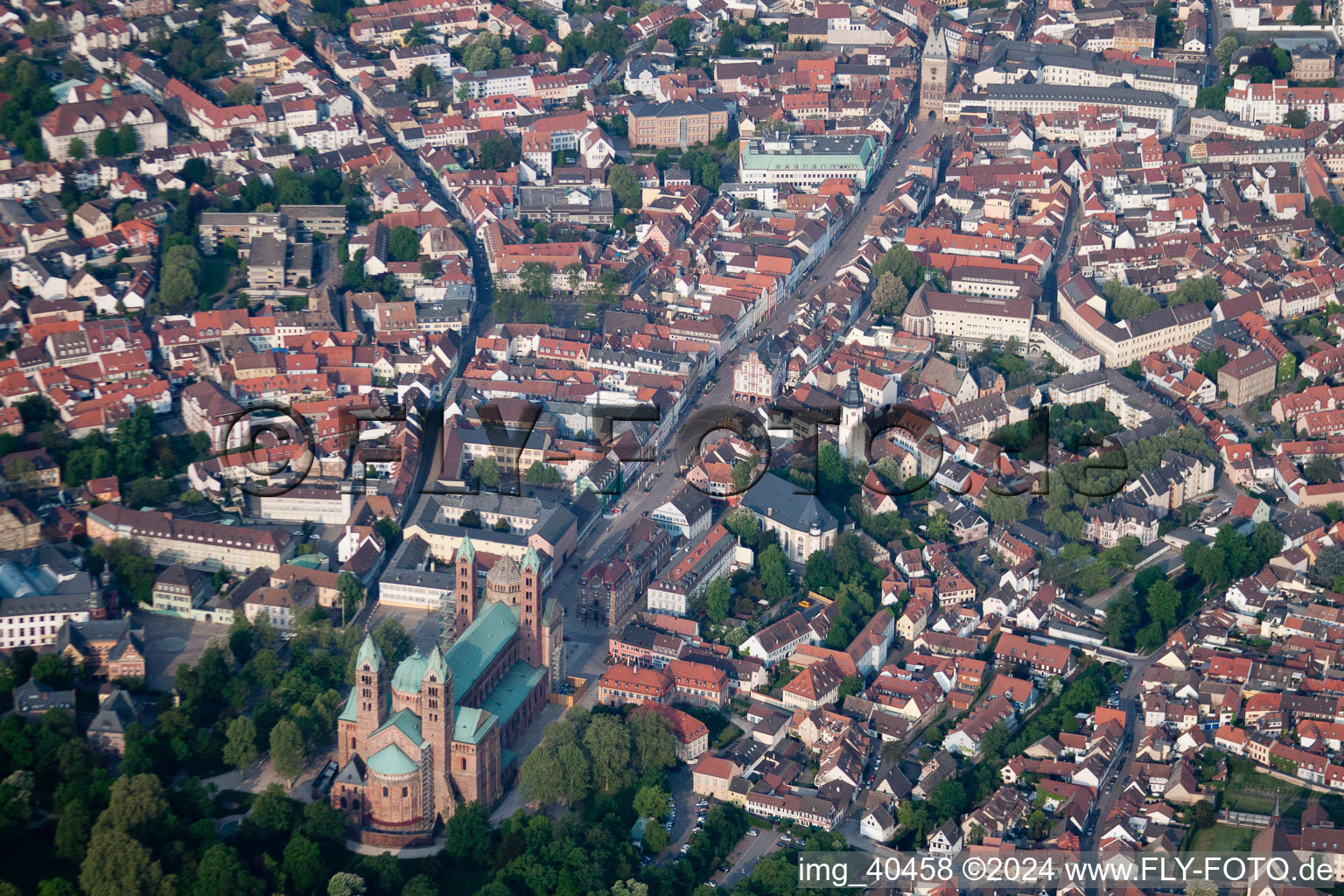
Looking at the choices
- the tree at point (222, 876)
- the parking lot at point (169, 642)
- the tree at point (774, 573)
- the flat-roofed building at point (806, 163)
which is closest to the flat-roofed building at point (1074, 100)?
the flat-roofed building at point (806, 163)

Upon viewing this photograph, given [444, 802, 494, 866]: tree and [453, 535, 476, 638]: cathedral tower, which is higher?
[453, 535, 476, 638]: cathedral tower

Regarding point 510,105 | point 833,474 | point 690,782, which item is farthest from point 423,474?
point 510,105

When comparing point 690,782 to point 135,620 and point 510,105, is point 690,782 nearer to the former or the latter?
point 135,620

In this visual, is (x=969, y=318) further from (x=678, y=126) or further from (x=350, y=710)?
(x=350, y=710)

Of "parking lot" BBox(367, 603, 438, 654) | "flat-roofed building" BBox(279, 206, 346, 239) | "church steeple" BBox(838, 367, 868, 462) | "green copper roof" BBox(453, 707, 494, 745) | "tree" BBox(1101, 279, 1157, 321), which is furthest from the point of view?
"flat-roofed building" BBox(279, 206, 346, 239)

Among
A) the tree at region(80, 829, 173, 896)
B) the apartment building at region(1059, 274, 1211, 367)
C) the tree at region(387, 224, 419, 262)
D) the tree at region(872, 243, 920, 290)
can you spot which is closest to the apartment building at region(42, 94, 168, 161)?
the tree at region(387, 224, 419, 262)

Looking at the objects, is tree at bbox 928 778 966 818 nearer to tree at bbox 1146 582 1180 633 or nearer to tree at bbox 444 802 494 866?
tree at bbox 1146 582 1180 633
